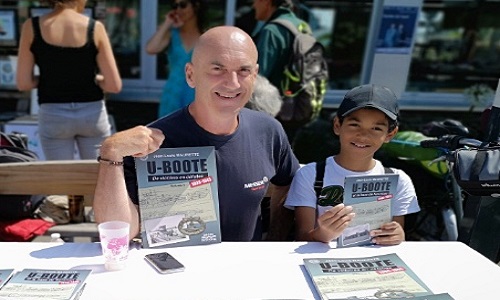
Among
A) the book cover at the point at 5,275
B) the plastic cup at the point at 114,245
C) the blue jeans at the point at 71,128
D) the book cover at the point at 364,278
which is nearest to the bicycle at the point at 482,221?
the book cover at the point at 364,278

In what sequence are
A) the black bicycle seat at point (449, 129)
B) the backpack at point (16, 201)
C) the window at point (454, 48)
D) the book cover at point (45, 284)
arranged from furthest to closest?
the window at point (454, 48) < the black bicycle seat at point (449, 129) < the backpack at point (16, 201) < the book cover at point (45, 284)

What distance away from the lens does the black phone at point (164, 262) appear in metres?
1.54

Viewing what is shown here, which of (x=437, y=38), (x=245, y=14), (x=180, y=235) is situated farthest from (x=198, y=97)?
(x=437, y=38)

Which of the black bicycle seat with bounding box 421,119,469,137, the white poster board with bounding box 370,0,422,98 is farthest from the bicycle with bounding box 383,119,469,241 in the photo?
the white poster board with bounding box 370,0,422,98

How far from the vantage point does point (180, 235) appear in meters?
1.71

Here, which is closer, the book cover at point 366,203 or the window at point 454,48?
the book cover at point 366,203

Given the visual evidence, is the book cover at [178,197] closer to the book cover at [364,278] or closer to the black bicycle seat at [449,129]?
the book cover at [364,278]

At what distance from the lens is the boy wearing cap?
1785 millimetres

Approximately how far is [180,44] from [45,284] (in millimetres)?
2162

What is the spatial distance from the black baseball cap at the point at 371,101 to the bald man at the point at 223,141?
33 cm

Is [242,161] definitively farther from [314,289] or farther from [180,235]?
[314,289]

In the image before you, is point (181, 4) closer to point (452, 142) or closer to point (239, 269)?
point (452, 142)

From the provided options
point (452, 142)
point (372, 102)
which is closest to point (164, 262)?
point (372, 102)

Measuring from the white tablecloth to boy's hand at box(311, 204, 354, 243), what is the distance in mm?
75
